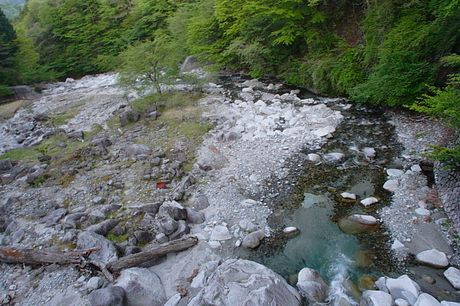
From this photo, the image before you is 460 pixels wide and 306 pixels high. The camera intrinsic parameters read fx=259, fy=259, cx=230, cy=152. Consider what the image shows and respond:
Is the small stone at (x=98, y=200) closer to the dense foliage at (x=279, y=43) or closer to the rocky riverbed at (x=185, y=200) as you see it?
the rocky riverbed at (x=185, y=200)

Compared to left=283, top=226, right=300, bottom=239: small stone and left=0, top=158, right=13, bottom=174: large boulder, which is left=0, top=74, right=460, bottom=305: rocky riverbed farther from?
left=283, top=226, right=300, bottom=239: small stone

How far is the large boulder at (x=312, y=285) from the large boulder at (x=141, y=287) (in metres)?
2.17

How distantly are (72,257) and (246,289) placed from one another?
10.2 feet

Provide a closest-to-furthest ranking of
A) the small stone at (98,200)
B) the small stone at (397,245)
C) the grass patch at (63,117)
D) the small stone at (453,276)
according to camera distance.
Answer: the small stone at (453,276), the small stone at (397,245), the small stone at (98,200), the grass patch at (63,117)

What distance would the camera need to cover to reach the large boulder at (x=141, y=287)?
13.1ft

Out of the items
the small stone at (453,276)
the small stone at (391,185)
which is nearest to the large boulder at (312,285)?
the small stone at (453,276)

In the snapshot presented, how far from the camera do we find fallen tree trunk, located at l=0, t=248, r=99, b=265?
4523mm

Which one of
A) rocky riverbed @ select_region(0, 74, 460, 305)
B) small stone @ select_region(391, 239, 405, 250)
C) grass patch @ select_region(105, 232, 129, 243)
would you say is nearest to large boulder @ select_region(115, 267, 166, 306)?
rocky riverbed @ select_region(0, 74, 460, 305)

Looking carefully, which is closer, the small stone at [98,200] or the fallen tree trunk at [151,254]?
the fallen tree trunk at [151,254]

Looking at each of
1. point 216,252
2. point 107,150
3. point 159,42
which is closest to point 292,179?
point 216,252

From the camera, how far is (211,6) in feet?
62.1

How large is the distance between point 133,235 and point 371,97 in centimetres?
961

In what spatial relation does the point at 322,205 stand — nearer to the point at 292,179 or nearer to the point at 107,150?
the point at 292,179

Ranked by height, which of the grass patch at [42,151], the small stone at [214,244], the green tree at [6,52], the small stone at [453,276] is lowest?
the small stone at [453,276]
